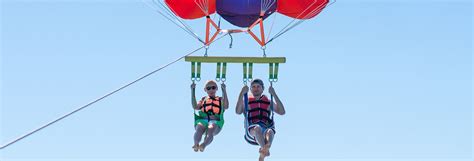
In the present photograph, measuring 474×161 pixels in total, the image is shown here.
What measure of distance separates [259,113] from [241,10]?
6.87ft

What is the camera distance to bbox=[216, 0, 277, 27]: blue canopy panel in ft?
53.1

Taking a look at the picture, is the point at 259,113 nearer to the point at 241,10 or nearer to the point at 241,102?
the point at 241,102

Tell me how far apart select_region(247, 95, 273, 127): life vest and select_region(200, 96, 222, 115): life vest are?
1.36ft

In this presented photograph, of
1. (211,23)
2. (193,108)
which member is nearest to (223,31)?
(211,23)

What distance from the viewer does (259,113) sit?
48.6 feet

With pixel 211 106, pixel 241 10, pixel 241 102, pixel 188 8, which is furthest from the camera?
pixel 241 10

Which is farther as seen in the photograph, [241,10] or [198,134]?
[241,10]

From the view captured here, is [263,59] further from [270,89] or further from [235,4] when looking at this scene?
[235,4]

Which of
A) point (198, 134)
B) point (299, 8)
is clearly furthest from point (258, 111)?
point (299, 8)

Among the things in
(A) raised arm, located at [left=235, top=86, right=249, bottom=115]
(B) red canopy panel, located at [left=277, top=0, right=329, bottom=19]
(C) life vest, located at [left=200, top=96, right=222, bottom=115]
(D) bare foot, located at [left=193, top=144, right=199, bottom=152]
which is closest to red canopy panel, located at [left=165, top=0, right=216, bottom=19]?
(B) red canopy panel, located at [left=277, top=0, right=329, bottom=19]

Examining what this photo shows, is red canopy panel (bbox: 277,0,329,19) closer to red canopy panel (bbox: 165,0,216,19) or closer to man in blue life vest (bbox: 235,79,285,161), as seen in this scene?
red canopy panel (bbox: 165,0,216,19)

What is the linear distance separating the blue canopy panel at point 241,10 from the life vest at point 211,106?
5.66 ft

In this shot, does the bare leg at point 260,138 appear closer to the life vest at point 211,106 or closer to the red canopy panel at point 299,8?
the life vest at point 211,106

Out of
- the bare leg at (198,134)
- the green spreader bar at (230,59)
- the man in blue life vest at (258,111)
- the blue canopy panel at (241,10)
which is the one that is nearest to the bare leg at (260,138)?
the man in blue life vest at (258,111)
